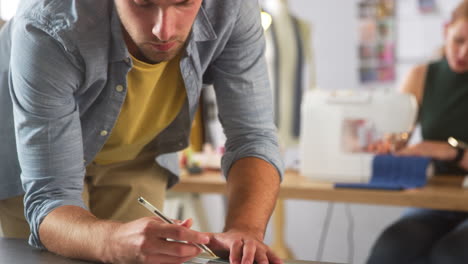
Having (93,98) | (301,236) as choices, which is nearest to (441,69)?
(301,236)

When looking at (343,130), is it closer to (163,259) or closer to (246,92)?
(246,92)

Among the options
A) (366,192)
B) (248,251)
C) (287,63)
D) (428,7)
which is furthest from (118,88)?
(428,7)

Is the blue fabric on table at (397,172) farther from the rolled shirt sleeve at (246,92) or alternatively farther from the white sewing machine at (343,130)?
the rolled shirt sleeve at (246,92)

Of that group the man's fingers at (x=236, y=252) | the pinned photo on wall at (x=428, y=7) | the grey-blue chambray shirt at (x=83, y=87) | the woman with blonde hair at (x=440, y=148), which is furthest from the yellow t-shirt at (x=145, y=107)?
the pinned photo on wall at (x=428, y=7)

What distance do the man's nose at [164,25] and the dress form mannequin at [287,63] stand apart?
2375 mm

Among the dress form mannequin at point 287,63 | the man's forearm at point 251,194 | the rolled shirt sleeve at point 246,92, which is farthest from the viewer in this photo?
the dress form mannequin at point 287,63

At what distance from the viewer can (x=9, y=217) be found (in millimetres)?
1406

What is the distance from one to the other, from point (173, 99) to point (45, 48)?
14.1 inches

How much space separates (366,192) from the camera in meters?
2.23

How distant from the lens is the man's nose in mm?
1077

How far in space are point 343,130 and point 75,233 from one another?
1497mm

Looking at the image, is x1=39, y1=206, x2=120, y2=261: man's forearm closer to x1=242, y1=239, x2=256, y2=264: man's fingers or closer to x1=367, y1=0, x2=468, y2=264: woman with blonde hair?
x1=242, y1=239, x2=256, y2=264: man's fingers

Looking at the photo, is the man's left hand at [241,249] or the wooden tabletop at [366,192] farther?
the wooden tabletop at [366,192]

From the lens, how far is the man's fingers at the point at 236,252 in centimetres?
106
